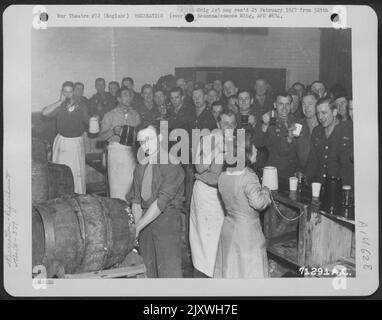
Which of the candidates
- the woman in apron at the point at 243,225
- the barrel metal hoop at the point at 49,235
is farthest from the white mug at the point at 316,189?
the barrel metal hoop at the point at 49,235

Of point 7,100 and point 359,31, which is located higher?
point 359,31

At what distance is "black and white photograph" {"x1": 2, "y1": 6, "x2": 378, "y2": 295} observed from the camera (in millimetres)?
2207

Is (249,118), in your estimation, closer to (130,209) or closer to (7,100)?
(130,209)

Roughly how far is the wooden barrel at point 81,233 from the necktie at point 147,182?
96mm

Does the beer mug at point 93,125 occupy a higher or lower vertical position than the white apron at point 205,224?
higher

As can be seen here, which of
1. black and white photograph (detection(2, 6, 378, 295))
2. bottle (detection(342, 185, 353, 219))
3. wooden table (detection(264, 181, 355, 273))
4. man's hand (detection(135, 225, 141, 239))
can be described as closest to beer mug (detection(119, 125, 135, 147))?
black and white photograph (detection(2, 6, 378, 295))

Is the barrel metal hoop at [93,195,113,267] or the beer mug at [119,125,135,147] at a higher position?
the beer mug at [119,125,135,147]

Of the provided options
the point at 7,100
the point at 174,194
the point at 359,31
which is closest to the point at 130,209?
the point at 174,194

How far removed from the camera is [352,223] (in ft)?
7.34

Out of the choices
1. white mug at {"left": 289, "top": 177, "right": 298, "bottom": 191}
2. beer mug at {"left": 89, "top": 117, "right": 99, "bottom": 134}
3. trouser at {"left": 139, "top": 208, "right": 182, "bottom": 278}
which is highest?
beer mug at {"left": 89, "top": 117, "right": 99, "bottom": 134}

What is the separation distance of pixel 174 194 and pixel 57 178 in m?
0.48

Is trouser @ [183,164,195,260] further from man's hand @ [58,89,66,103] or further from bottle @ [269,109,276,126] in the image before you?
man's hand @ [58,89,66,103]

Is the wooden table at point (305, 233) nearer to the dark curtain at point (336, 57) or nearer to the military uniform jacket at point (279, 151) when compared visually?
the military uniform jacket at point (279, 151)

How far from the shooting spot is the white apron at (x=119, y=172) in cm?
230
